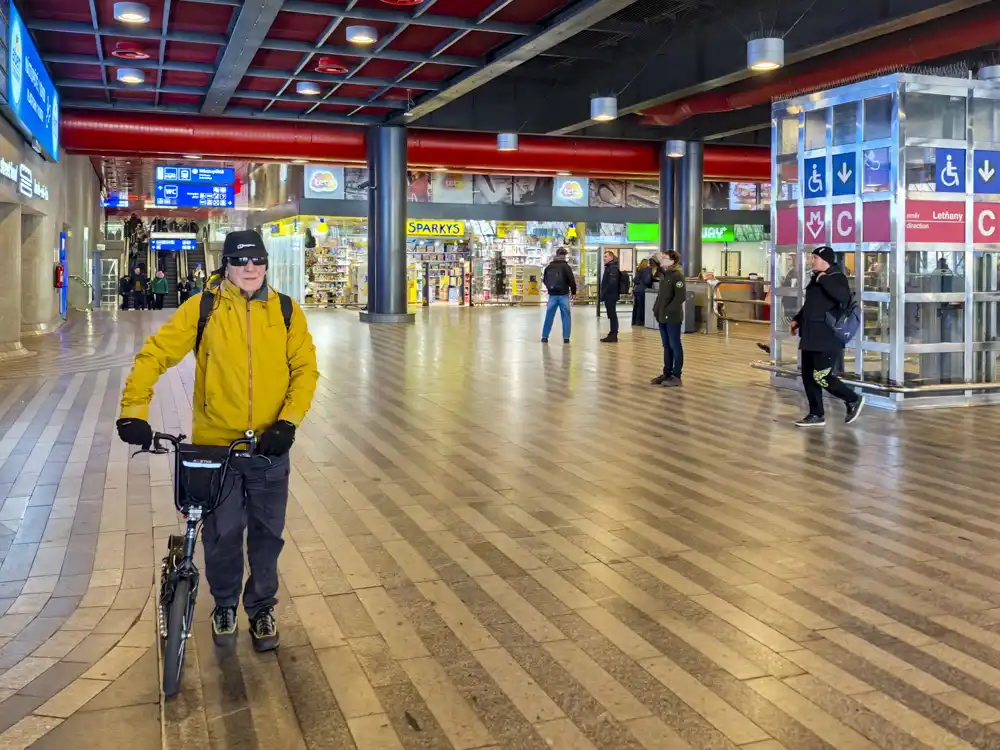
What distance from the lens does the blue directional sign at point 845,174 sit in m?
9.66

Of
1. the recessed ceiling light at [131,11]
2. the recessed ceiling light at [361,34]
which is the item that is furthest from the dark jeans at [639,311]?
the recessed ceiling light at [131,11]

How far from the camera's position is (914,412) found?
360 inches

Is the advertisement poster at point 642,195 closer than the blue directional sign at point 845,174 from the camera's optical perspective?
No

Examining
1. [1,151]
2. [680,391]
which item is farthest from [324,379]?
[1,151]

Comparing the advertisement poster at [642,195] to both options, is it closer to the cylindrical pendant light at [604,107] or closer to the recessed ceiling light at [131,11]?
the cylindrical pendant light at [604,107]

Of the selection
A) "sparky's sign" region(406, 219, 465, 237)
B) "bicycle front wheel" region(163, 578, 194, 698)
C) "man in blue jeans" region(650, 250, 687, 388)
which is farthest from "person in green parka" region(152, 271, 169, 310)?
"bicycle front wheel" region(163, 578, 194, 698)

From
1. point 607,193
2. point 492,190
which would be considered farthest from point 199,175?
point 607,193

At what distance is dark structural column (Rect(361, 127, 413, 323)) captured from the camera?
21.0 meters

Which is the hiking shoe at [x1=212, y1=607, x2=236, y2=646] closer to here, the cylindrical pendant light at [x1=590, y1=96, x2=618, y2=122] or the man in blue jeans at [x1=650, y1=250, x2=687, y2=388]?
the man in blue jeans at [x1=650, y1=250, x2=687, y2=388]

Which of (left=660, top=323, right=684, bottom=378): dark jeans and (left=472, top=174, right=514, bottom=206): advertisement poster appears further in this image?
(left=472, top=174, right=514, bottom=206): advertisement poster

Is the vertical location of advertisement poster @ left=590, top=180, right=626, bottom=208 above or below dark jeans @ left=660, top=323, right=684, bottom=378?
above

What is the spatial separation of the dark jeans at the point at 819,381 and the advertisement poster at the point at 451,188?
25.3 meters

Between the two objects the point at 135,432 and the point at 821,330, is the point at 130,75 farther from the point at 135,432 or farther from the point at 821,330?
the point at 135,432

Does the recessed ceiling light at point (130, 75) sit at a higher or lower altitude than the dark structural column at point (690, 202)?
higher
